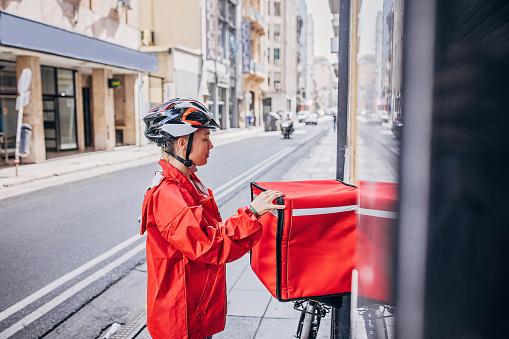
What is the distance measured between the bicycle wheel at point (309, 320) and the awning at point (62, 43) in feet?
44.4

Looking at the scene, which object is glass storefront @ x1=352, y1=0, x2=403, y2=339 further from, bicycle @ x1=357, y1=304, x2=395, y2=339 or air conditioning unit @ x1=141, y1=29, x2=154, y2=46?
air conditioning unit @ x1=141, y1=29, x2=154, y2=46

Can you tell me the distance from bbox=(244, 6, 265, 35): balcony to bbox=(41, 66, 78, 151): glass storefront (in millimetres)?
27291

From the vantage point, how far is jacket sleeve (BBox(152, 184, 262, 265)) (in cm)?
181

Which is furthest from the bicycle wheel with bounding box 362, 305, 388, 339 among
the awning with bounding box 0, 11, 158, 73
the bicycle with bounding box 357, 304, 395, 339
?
the awning with bounding box 0, 11, 158, 73

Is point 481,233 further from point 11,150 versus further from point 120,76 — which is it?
point 120,76

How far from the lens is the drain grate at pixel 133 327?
3.76 meters

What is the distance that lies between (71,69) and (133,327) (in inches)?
716

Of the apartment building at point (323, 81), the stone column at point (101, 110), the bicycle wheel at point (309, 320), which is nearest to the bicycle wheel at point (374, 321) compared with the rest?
the bicycle wheel at point (309, 320)

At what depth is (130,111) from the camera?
74.5ft

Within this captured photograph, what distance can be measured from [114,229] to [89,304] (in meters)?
2.57

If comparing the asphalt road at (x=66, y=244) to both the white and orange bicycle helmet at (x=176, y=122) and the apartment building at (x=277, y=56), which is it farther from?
the apartment building at (x=277, y=56)

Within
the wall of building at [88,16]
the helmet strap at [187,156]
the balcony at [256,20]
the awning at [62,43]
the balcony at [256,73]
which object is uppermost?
the balcony at [256,20]

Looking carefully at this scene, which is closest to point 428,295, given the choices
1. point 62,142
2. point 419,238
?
point 419,238

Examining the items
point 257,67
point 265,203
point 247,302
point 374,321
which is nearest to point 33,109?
point 247,302
